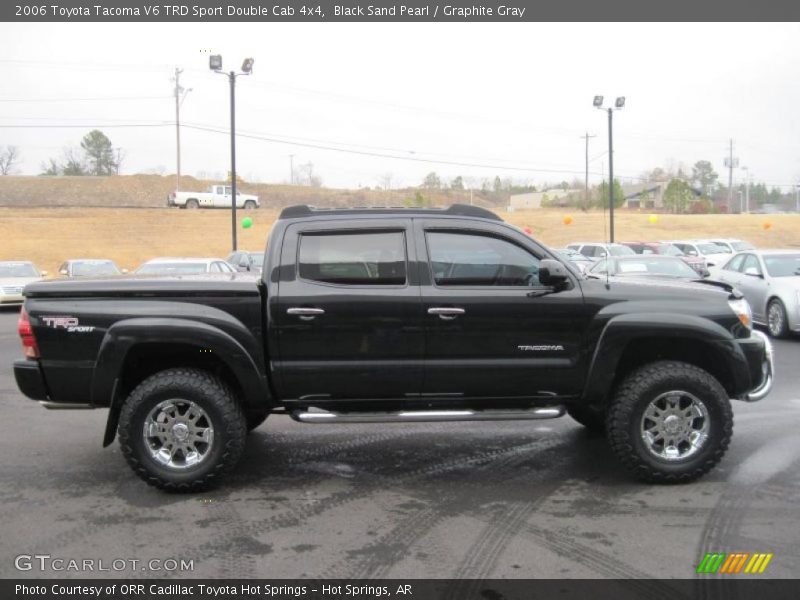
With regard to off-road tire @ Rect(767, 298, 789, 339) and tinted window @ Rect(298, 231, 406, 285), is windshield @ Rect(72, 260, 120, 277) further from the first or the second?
tinted window @ Rect(298, 231, 406, 285)

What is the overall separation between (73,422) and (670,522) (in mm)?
5783

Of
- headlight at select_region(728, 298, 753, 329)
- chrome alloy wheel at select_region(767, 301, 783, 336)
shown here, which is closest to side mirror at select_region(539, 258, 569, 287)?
headlight at select_region(728, 298, 753, 329)


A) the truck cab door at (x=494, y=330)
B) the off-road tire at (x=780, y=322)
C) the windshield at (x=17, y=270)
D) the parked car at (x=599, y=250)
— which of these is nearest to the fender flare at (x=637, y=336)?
the truck cab door at (x=494, y=330)

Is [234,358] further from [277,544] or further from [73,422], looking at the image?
[73,422]

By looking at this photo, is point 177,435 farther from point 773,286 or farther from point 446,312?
point 773,286

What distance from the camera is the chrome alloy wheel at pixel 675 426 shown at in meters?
5.36

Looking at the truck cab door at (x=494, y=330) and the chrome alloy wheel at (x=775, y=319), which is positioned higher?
the truck cab door at (x=494, y=330)

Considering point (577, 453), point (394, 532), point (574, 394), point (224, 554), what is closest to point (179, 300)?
point (224, 554)

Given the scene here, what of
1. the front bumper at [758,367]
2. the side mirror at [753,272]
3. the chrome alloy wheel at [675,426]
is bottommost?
the chrome alloy wheel at [675,426]

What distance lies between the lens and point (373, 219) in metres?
5.49

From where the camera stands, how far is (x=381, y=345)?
5.22m

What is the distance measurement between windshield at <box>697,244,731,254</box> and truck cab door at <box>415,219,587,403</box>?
2921cm

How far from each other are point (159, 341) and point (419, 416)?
1.87 meters

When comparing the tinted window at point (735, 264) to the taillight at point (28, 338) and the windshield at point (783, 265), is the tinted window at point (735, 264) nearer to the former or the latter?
the windshield at point (783, 265)
